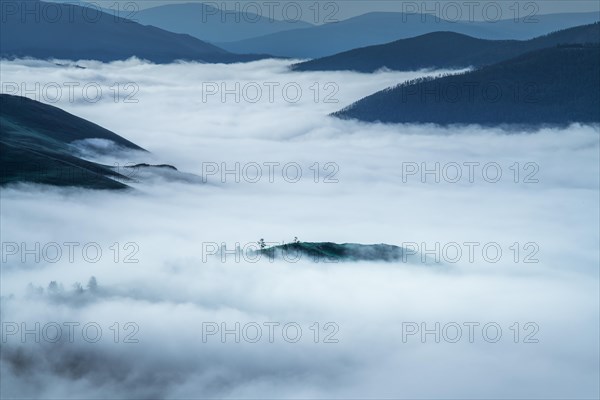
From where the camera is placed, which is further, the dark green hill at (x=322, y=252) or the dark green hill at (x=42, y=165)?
the dark green hill at (x=42, y=165)

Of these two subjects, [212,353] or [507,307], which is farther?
[507,307]

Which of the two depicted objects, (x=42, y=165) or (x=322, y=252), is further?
(x=42, y=165)

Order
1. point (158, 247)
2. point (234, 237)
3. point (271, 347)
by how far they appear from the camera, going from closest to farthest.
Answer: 1. point (271, 347)
2. point (158, 247)
3. point (234, 237)

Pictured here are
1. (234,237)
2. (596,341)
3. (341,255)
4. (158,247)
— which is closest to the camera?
(341,255)

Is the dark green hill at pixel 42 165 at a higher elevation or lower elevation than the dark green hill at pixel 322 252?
higher

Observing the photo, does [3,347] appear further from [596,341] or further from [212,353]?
[596,341]

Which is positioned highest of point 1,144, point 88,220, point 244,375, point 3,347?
point 1,144

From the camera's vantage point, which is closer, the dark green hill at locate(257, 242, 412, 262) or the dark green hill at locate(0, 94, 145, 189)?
the dark green hill at locate(257, 242, 412, 262)

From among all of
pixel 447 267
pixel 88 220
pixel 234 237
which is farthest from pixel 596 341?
pixel 88 220

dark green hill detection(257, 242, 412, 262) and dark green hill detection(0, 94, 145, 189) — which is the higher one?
dark green hill detection(0, 94, 145, 189)

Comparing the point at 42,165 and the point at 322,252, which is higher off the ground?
the point at 42,165

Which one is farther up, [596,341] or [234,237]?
[234,237]
